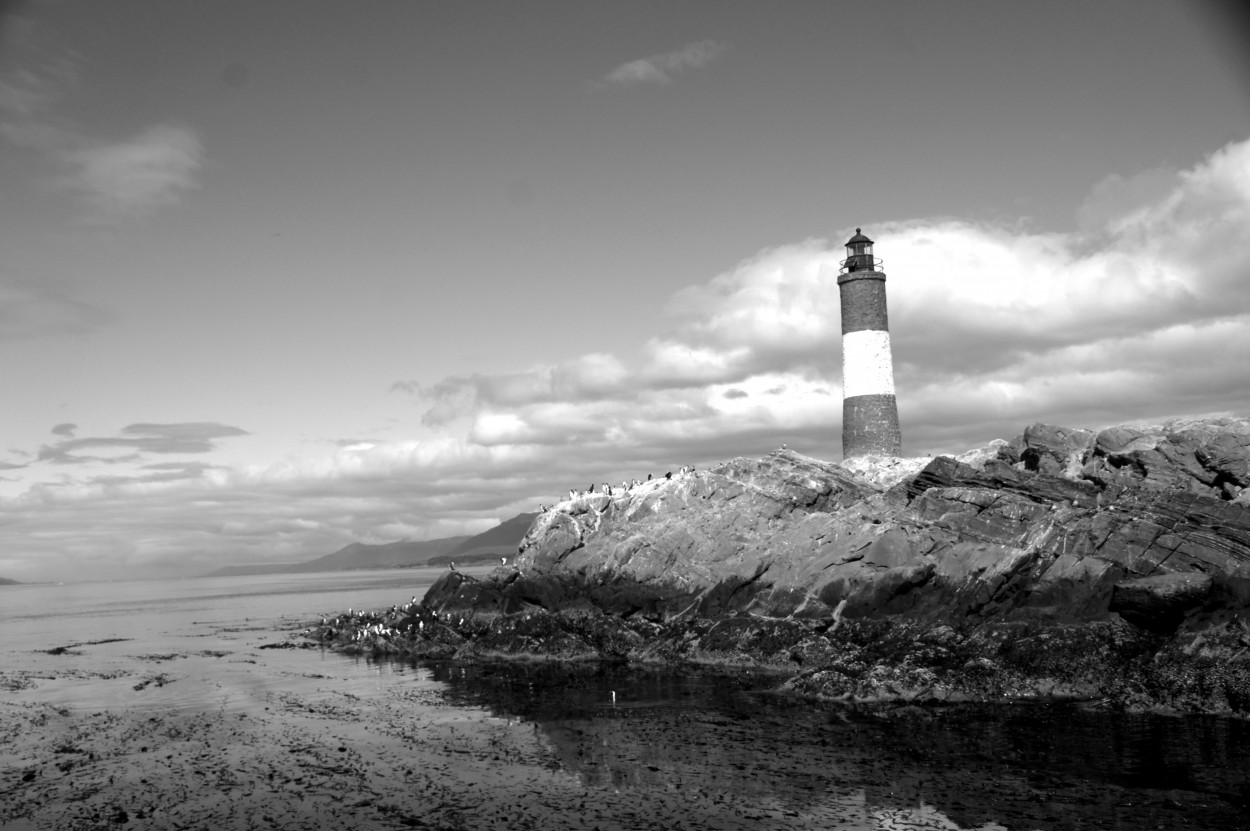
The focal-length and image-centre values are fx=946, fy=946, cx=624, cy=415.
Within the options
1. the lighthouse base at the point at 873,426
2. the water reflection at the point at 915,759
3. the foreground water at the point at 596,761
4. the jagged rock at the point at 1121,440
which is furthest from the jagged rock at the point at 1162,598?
the lighthouse base at the point at 873,426

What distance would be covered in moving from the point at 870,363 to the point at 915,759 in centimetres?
3487

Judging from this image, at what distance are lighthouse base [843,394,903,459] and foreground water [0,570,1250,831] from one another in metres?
24.0

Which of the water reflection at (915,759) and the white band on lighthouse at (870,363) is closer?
the water reflection at (915,759)

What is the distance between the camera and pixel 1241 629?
87.7 feet

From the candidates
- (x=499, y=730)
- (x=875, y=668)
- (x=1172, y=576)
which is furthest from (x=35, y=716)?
(x=1172, y=576)

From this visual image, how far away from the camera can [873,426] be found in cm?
5309

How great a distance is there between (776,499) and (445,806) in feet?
92.7

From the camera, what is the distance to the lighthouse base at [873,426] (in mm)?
53094

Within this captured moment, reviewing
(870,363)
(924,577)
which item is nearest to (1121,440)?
(924,577)

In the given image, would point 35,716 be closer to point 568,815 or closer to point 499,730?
point 499,730

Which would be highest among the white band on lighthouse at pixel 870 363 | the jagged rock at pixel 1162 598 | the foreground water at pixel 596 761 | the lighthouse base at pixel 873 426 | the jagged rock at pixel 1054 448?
the white band on lighthouse at pixel 870 363

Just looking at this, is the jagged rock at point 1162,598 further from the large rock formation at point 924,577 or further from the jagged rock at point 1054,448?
the jagged rock at point 1054,448

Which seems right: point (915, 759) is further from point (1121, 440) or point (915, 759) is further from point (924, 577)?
point (1121, 440)

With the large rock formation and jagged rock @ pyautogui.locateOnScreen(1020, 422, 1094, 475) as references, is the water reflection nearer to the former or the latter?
the large rock formation
